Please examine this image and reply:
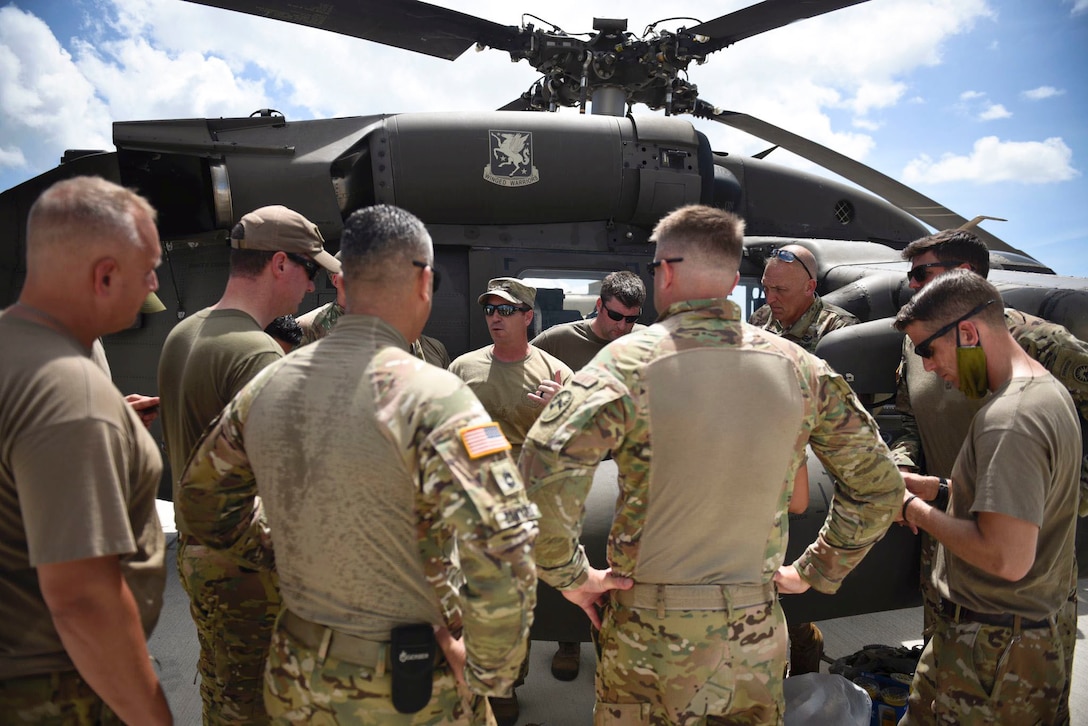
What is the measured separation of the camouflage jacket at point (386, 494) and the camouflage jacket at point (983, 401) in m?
1.87

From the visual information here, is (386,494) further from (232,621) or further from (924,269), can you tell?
(924,269)

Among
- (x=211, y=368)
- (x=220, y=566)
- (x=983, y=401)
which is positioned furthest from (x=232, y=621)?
(x=983, y=401)

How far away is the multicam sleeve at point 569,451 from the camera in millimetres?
1612

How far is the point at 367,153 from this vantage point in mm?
4285

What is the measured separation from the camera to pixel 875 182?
5.91 meters

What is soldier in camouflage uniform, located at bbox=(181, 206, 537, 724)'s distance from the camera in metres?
1.27

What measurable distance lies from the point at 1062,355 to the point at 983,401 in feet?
1.36

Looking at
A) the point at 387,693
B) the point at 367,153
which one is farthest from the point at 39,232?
the point at 367,153

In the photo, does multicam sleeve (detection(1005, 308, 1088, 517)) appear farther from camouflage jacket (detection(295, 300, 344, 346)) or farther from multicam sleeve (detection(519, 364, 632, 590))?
camouflage jacket (detection(295, 300, 344, 346))

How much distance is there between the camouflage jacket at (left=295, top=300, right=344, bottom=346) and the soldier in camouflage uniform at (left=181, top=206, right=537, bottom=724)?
2.13 m

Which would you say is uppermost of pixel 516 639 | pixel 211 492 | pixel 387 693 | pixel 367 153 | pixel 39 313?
pixel 367 153

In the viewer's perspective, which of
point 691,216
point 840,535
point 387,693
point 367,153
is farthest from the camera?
point 367,153

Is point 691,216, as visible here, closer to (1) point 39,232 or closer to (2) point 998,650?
(1) point 39,232

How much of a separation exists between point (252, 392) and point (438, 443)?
49 centimetres
